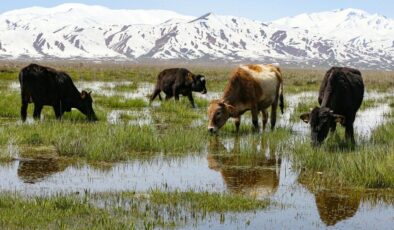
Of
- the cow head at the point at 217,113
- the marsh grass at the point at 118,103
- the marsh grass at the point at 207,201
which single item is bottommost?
the marsh grass at the point at 118,103

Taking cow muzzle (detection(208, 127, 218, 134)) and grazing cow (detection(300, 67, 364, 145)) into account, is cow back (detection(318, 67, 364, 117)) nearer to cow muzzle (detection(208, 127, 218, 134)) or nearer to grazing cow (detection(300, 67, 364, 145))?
grazing cow (detection(300, 67, 364, 145))

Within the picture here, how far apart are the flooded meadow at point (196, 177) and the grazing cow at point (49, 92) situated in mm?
1425

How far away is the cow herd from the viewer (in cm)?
1298

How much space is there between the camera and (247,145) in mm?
13172

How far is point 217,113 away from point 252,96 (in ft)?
3.91

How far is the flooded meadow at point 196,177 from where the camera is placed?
758 cm

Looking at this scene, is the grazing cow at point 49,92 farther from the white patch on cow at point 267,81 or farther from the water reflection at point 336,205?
the water reflection at point 336,205

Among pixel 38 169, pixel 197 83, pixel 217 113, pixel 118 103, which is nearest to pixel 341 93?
pixel 217 113

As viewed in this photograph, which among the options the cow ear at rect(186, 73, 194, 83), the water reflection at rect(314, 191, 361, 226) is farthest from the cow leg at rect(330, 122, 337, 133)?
the cow ear at rect(186, 73, 194, 83)

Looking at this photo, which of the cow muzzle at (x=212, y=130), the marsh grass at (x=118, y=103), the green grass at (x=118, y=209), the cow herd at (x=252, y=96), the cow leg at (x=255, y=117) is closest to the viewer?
the green grass at (x=118, y=209)

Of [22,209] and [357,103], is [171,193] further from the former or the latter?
[357,103]

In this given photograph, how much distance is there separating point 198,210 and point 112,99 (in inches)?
643

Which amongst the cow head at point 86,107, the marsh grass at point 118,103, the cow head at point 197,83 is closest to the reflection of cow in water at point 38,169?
the cow head at point 86,107

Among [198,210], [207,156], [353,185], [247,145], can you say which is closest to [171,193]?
[198,210]
